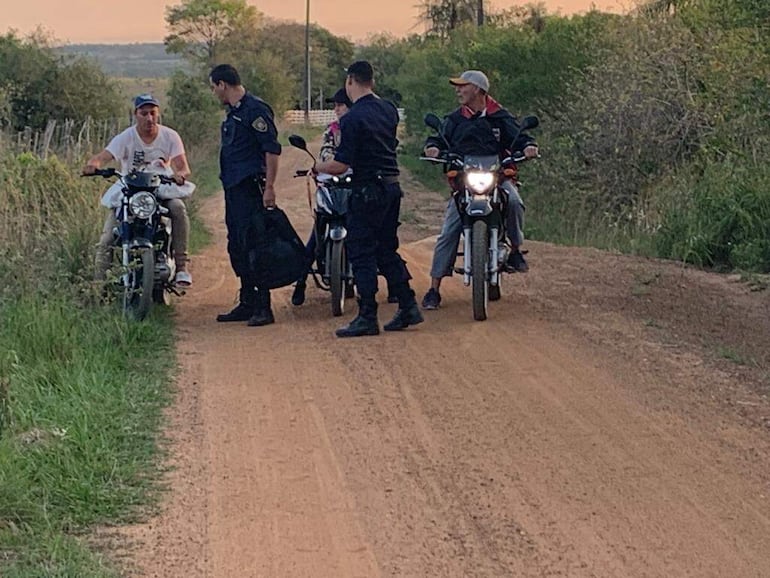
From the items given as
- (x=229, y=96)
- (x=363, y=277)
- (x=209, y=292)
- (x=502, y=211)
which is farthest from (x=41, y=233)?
(x=502, y=211)

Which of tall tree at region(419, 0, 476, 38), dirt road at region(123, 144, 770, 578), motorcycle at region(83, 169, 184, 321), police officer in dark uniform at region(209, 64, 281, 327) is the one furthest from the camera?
tall tree at region(419, 0, 476, 38)

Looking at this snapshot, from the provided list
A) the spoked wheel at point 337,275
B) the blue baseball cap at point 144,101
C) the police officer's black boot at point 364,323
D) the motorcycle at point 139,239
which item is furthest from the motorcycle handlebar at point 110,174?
the police officer's black boot at point 364,323

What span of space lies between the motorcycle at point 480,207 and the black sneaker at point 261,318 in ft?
4.99

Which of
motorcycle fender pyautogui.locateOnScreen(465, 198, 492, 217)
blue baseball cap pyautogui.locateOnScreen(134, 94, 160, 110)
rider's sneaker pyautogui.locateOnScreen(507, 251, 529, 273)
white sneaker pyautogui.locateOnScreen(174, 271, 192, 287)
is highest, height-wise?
blue baseball cap pyautogui.locateOnScreen(134, 94, 160, 110)

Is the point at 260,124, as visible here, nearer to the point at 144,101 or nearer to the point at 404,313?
the point at 144,101

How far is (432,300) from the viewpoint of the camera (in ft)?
32.0

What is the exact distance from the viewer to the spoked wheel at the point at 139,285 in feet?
29.5

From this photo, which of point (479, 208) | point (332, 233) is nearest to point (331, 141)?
point (332, 233)

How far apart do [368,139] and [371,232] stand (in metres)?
0.67

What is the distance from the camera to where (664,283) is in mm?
10812

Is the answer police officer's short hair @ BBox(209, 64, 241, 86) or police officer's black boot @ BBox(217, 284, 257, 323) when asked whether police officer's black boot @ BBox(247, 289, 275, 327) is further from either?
police officer's short hair @ BBox(209, 64, 241, 86)

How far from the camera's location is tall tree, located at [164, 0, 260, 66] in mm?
92562

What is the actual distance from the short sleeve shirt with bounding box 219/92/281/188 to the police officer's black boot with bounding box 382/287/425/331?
144 centimetres

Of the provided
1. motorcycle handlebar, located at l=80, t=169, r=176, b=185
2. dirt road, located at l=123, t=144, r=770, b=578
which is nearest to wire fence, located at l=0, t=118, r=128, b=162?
motorcycle handlebar, located at l=80, t=169, r=176, b=185
